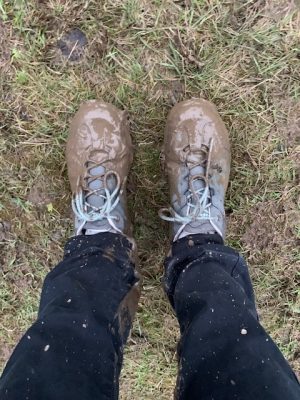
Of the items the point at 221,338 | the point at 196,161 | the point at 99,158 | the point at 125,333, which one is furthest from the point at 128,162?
the point at 221,338

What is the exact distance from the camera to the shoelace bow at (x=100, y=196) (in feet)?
5.18

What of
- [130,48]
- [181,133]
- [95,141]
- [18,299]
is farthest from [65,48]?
[18,299]

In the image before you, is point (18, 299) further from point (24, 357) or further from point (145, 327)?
point (24, 357)

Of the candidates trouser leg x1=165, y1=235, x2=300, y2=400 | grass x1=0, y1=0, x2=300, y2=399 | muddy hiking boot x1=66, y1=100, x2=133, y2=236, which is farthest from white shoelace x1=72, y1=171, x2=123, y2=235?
trouser leg x1=165, y1=235, x2=300, y2=400

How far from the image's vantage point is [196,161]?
1.65 meters

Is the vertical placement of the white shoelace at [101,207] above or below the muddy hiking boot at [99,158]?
below

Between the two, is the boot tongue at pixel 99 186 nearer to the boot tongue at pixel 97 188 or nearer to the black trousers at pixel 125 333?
the boot tongue at pixel 97 188

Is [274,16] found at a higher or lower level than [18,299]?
higher

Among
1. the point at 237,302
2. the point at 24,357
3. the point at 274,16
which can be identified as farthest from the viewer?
the point at 274,16

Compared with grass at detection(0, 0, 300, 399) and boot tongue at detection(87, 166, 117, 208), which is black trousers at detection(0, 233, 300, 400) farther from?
grass at detection(0, 0, 300, 399)

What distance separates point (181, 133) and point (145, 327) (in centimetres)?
A: 74

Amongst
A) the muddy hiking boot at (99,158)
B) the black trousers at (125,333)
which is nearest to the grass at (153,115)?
the muddy hiking boot at (99,158)

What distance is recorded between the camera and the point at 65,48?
1.65 meters

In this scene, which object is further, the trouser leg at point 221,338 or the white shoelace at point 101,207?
the white shoelace at point 101,207
